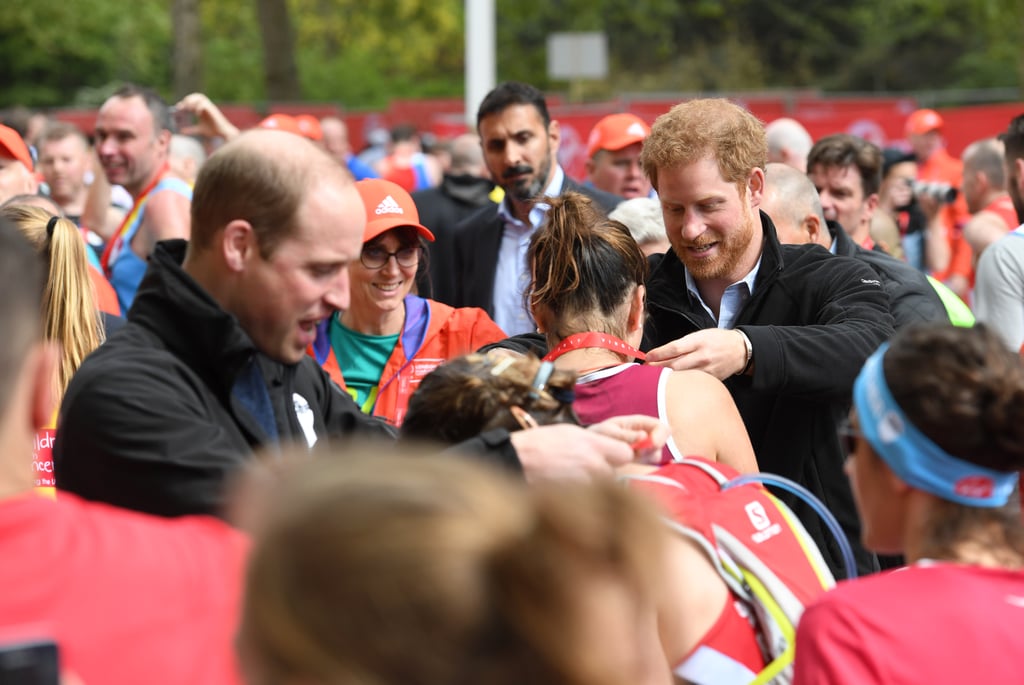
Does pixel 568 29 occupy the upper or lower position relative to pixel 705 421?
upper

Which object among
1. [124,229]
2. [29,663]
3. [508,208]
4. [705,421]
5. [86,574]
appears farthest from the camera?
[124,229]

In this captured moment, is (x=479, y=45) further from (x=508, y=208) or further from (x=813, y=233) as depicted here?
(x=813, y=233)

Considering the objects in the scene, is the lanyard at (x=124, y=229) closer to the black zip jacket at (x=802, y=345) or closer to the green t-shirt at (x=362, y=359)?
the green t-shirt at (x=362, y=359)

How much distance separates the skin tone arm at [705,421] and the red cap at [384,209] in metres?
1.98

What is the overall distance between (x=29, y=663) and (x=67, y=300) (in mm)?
2539

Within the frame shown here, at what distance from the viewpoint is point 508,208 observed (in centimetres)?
→ 679

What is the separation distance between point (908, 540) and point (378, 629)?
4.30ft

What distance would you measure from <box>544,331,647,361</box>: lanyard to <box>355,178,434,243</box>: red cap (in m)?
1.73

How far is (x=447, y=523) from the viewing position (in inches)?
56.7

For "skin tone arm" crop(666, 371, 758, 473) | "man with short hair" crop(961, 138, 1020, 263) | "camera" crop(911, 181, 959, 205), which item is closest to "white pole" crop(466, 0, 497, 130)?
"camera" crop(911, 181, 959, 205)

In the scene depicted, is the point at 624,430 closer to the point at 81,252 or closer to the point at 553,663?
the point at 553,663

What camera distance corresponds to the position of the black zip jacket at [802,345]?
12.0ft

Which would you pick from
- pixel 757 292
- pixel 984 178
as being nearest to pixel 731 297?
pixel 757 292

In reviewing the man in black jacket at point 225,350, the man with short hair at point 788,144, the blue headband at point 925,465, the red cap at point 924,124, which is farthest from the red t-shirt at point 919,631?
the red cap at point 924,124
